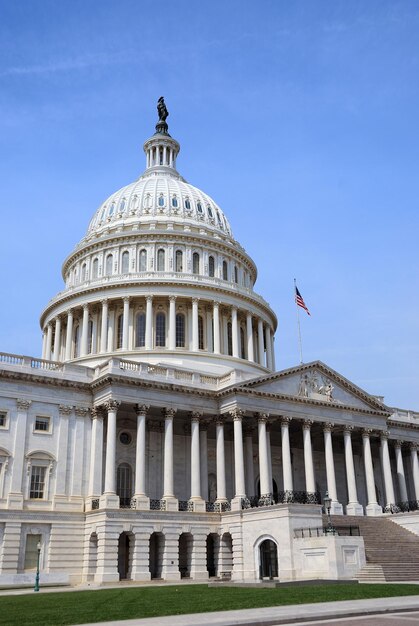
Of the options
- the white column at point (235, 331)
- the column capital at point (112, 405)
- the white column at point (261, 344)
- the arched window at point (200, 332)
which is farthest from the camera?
the white column at point (261, 344)

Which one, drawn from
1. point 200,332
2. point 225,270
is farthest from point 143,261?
point 200,332

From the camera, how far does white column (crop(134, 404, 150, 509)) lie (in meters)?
45.1

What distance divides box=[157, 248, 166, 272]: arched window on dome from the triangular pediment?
2204 centimetres

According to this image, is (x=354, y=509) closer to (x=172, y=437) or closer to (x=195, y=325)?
(x=172, y=437)

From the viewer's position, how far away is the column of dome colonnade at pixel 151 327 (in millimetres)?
65188

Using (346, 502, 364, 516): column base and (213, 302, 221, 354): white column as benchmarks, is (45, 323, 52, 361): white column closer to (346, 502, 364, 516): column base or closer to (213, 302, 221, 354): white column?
(213, 302, 221, 354): white column

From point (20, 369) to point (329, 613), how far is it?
1319 inches

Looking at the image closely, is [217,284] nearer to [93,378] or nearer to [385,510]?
[93,378]

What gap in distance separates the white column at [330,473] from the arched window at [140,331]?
20.6m

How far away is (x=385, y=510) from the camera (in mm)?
56875

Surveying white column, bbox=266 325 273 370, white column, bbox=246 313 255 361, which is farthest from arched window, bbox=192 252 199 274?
white column, bbox=266 325 273 370

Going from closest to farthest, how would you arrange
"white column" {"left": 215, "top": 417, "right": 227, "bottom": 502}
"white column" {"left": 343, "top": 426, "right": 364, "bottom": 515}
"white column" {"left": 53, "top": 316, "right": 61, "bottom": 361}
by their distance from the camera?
"white column" {"left": 215, "top": 417, "right": 227, "bottom": 502}
"white column" {"left": 343, "top": 426, "right": 364, "bottom": 515}
"white column" {"left": 53, "top": 316, "right": 61, "bottom": 361}

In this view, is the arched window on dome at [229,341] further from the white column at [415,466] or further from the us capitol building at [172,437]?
the white column at [415,466]

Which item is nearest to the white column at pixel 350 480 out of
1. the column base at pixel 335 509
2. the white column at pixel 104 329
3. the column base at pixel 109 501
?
the column base at pixel 335 509
